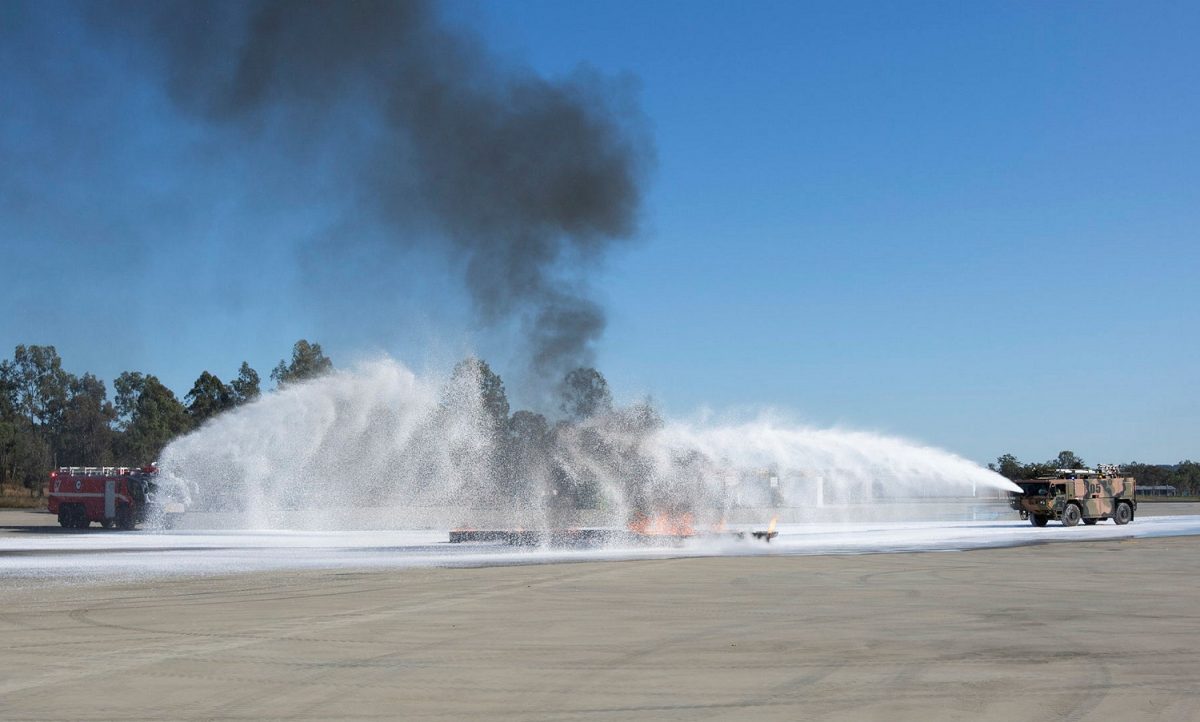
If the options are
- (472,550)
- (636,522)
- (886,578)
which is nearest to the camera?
(886,578)

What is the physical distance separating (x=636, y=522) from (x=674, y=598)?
14.9m

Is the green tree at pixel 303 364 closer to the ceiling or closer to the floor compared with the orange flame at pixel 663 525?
closer to the ceiling

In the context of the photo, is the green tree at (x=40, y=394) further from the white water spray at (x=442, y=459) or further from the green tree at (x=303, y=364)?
the white water spray at (x=442, y=459)

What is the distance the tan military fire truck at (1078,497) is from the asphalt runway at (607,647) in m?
22.4

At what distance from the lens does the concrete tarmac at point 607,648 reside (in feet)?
32.2

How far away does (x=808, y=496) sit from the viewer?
86438 millimetres

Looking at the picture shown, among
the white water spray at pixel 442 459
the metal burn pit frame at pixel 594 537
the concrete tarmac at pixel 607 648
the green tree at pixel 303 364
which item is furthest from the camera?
the green tree at pixel 303 364

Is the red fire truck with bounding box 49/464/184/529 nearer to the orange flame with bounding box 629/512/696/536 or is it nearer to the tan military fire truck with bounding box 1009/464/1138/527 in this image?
the orange flame with bounding box 629/512/696/536

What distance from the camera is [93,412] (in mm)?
133000

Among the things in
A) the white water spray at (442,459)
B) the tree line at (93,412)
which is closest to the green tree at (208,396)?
the tree line at (93,412)

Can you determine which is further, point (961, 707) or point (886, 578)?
point (886, 578)

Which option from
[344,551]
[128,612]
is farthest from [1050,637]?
[344,551]

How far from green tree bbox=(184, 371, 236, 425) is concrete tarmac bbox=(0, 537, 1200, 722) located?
9253 centimetres

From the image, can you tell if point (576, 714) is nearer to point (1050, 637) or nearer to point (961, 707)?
point (961, 707)
